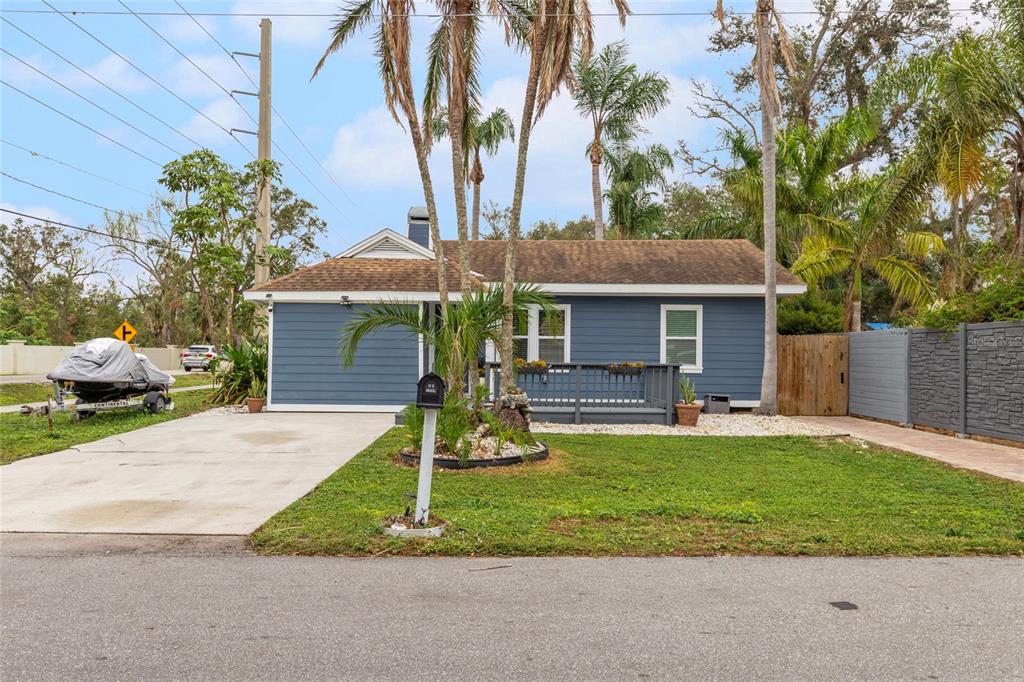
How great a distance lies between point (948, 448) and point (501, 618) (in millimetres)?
9192

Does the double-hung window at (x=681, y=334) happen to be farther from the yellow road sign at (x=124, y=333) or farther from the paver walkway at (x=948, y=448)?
the yellow road sign at (x=124, y=333)

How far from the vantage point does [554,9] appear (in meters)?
9.45

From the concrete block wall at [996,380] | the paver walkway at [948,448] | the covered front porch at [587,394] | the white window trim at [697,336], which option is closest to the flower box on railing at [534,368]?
the covered front porch at [587,394]

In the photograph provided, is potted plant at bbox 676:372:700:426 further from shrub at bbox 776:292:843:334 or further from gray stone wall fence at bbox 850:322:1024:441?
shrub at bbox 776:292:843:334

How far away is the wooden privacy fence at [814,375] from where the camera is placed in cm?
1612

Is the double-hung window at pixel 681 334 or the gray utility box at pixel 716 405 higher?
the double-hung window at pixel 681 334

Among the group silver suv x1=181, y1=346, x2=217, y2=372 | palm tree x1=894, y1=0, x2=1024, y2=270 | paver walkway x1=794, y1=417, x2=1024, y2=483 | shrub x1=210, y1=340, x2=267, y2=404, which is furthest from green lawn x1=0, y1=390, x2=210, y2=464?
silver suv x1=181, y1=346, x2=217, y2=372

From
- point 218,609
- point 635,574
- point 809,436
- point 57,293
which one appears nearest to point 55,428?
point 218,609

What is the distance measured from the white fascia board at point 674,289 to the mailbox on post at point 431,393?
32.3ft

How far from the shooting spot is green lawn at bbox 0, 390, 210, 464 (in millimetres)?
10019

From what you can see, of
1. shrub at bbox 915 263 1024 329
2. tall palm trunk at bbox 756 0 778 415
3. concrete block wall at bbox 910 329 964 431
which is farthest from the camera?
tall palm trunk at bbox 756 0 778 415

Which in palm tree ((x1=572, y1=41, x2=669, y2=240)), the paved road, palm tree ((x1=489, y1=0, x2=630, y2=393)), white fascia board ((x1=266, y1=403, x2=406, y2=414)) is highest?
palm tree ((x1=572, y1=41, x2=669, y2=240))

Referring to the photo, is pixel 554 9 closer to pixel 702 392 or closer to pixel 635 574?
pixel 635 574

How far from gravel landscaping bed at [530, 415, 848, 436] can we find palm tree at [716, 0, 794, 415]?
3.78 ft
